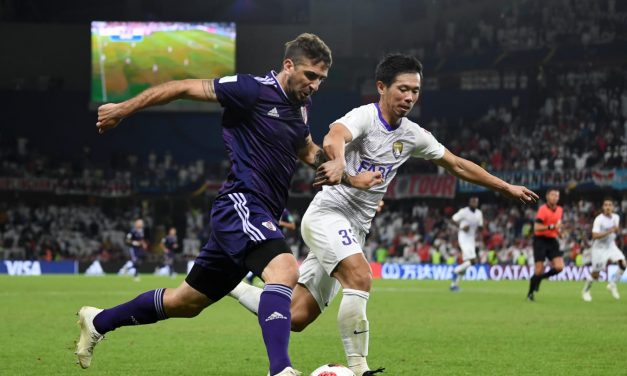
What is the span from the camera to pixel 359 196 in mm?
8227

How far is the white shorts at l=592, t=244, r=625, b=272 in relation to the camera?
23.0 m

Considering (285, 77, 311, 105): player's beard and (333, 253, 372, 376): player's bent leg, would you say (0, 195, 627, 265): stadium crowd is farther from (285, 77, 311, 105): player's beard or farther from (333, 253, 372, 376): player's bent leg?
(285, 77, 311, 105): player's beard

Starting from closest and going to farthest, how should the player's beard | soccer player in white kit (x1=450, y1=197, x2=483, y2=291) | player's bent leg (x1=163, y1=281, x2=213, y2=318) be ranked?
the player's beard < player's bent leg (x1=163, y1=281, x2=213, y2=318) < soccer player in white kit (x1=450, y1=197, x2=483, y2=291)

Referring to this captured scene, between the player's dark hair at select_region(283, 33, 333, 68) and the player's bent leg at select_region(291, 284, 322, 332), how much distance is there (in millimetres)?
2201

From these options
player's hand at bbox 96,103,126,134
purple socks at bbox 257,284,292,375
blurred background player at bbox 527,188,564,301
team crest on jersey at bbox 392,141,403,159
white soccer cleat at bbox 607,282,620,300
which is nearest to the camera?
purple socks at bbox 257,284,292,375

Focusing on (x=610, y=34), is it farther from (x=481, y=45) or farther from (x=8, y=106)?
(x=8, y=106)

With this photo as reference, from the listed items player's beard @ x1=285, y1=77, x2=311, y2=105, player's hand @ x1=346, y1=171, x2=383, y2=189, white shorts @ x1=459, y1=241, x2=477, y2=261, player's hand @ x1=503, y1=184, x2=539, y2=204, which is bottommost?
white shorts @ x1=459, y1=241, x2=477, y2=261

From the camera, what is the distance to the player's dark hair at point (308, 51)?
6945 mm

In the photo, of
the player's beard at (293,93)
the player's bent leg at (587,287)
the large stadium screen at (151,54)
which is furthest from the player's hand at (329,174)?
the large stadium screen at (151,54)

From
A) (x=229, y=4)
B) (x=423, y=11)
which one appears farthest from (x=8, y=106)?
(x=423, y=11)

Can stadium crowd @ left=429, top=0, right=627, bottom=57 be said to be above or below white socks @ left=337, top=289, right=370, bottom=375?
above

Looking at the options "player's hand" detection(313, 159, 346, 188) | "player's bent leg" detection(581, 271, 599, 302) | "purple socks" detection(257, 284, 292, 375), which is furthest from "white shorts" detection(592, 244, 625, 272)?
"purple socks" detection(257, 284, 292, 375)

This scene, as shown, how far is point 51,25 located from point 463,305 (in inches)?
1468

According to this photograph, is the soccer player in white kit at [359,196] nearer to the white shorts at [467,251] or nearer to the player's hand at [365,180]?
the player's hand at [365,180]
